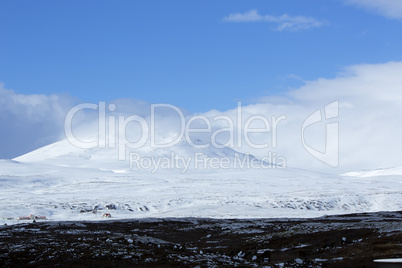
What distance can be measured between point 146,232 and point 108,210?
197ft

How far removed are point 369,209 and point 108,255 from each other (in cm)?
11328

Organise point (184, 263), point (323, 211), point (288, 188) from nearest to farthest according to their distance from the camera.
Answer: point (184, 263) → point (323, 211) → point (288, 188)

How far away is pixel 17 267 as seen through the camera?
105ft

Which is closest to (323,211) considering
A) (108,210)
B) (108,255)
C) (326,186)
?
(108,210)

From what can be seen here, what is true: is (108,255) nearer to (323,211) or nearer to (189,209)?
(189,209)

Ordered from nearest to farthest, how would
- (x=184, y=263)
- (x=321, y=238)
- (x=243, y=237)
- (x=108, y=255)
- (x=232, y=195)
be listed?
(x=184, y=263), (x=108, y=255), (x=321, y=238), (x=243, y=237), (x=232, y=195)

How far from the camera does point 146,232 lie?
64.8 metres

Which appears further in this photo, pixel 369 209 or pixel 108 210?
pixel 369 209

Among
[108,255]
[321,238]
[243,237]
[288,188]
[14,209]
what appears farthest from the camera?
[288,188]

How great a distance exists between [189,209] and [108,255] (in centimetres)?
8822

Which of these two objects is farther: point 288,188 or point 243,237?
point 288,188

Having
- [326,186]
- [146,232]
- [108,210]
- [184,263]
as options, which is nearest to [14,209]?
[108,210]

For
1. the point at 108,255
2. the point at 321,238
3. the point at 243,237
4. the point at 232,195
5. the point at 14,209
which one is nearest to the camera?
the point at 108,255

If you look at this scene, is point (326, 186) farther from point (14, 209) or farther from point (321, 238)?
point (321, 238)
